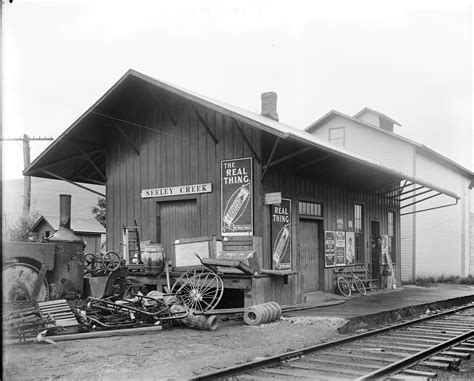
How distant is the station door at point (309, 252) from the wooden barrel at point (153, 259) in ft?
11.4

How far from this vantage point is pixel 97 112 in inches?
523

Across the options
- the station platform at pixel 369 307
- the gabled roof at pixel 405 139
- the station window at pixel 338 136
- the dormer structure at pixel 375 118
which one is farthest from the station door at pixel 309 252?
the dormer structure at pixel 375 118

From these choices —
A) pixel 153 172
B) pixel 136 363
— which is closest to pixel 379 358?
pixel 136 363

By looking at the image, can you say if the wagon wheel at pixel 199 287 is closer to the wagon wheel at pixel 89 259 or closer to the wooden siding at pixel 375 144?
the wagon wheel at pixel 89 259

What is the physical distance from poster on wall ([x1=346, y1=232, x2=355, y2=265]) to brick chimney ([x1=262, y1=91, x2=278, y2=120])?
5023mm

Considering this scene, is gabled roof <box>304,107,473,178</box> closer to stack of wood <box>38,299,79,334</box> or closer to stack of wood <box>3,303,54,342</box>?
stack of wood <box>38,299,79,334</box>

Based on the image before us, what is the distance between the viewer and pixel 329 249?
1487 centimetres

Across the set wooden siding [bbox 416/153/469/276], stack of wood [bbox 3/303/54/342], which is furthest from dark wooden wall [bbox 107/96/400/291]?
wooden siding [bbox 416/153/469/276]

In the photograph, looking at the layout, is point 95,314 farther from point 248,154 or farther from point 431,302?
point 431,302

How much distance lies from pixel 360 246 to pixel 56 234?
402 inches

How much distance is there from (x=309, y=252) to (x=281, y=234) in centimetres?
199

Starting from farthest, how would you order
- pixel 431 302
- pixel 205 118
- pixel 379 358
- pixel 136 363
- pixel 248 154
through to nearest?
pixel 431 302 < pixel 205 118 < pixel 248 154 < pixel 379 358 < pixel 136 363

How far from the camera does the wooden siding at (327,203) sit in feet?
41.1

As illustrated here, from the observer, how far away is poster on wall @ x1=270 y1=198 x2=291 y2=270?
1209cm
